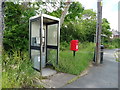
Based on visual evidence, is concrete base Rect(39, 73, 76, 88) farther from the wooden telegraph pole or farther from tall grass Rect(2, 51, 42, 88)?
the wooden telegraph pole

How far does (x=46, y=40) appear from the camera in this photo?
5.11 m

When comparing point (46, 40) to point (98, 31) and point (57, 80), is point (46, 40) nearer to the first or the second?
point (57, 80)

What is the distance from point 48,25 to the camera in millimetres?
5055

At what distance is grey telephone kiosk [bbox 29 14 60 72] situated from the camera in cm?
435

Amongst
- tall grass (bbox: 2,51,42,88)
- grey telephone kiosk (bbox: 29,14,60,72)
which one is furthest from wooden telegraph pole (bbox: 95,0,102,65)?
tall grass (bbox: 2,51,42,88)

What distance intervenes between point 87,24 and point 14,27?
11247 mm

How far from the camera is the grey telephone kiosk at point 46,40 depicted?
14.3 ft

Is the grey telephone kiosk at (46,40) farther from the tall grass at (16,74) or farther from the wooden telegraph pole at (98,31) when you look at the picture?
the wooden telegraph pole at (98,31)

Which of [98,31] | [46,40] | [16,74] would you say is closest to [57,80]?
[16,74]

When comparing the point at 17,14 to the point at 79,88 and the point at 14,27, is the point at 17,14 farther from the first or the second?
the point at 79,88

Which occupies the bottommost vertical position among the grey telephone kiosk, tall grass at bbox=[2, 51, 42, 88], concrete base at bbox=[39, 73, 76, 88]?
concrete base at bbox=[39, 73, 76, 88]

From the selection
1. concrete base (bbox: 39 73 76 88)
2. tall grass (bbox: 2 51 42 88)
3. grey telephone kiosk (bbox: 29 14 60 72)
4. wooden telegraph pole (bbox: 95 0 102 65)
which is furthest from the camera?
wooden telegraph pole (bbox: 95 0 102 65)

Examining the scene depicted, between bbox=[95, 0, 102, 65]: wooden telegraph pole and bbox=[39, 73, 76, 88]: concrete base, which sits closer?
bbox=[39, 73, 76, 88]: concrete base

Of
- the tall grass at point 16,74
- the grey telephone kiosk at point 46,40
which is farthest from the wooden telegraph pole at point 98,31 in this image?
the tall grass at point 16,74
